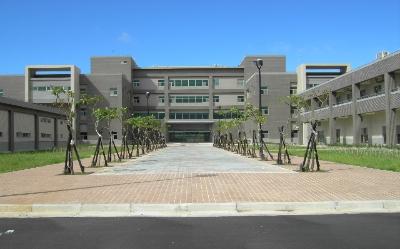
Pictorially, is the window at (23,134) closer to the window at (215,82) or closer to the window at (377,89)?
the window at (377,89)

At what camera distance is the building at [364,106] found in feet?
155

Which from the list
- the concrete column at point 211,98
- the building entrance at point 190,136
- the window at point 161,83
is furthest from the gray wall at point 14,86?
the concrete column at point 211,98

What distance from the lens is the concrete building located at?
51.5 meters

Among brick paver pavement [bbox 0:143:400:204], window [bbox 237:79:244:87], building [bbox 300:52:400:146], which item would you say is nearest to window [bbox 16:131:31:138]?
building [bbox 300:52:400:146]

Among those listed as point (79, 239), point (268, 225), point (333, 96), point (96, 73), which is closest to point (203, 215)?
point (268, 225)

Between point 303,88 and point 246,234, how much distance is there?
83.2 m

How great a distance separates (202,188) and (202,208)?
3.20 meters

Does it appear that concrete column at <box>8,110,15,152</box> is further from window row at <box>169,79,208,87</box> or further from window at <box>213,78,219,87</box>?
window at <box>213,78,219,87</box>

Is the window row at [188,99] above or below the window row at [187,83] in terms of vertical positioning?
below

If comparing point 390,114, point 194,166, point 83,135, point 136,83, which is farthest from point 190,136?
point 194,166

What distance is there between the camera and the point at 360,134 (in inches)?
2251

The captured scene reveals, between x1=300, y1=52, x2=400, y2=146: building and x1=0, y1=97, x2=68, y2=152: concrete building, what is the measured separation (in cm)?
3206

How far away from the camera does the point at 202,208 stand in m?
10.8

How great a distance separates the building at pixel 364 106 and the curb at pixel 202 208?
28357 millimetres
